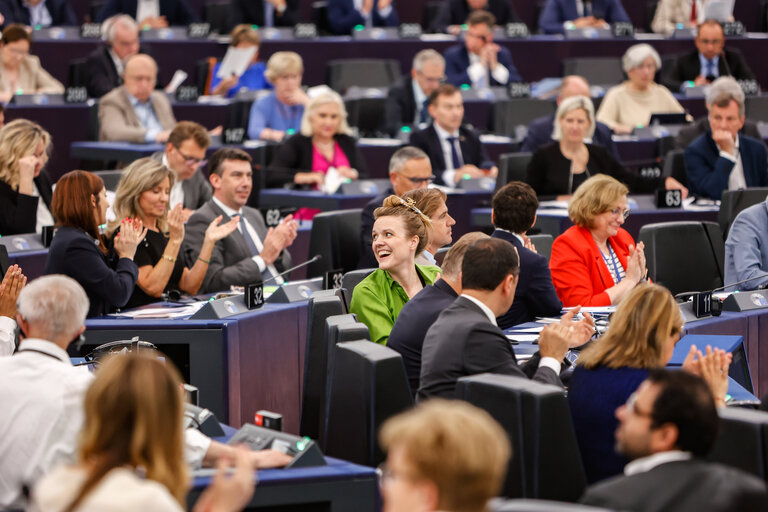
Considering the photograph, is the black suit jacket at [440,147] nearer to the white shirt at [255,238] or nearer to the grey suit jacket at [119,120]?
the grey suit jacket at [119,120]

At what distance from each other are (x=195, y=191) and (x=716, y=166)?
9.90 feet

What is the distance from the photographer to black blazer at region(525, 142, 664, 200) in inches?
281

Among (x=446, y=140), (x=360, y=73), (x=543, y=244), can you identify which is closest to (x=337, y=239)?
(x=543, y=244)

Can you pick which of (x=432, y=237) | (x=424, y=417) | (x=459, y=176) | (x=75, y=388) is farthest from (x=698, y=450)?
(x=459, y=176)

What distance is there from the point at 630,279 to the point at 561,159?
82.2 inches

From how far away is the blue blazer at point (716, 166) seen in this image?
729 cm

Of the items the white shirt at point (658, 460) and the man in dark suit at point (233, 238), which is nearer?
the white shirt at point (658, 460)

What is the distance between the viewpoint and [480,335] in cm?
347

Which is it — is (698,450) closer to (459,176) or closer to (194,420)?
(194,420)

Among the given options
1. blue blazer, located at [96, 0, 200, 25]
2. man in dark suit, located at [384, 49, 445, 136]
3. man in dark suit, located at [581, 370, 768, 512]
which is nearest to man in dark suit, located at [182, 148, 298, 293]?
man in dark suit, located at [581, 370, 768, 512]

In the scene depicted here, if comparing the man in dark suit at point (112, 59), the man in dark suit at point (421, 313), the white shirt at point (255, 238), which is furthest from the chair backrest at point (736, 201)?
the man in dark suit at point (112, 59)

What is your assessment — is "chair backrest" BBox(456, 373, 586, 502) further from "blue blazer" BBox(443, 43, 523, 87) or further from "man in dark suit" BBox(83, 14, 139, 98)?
"blue blazer" BBox(443, 43, 523, 87)

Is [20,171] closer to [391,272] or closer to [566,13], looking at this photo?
[391,272]

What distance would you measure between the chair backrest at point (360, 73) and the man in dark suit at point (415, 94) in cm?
100
